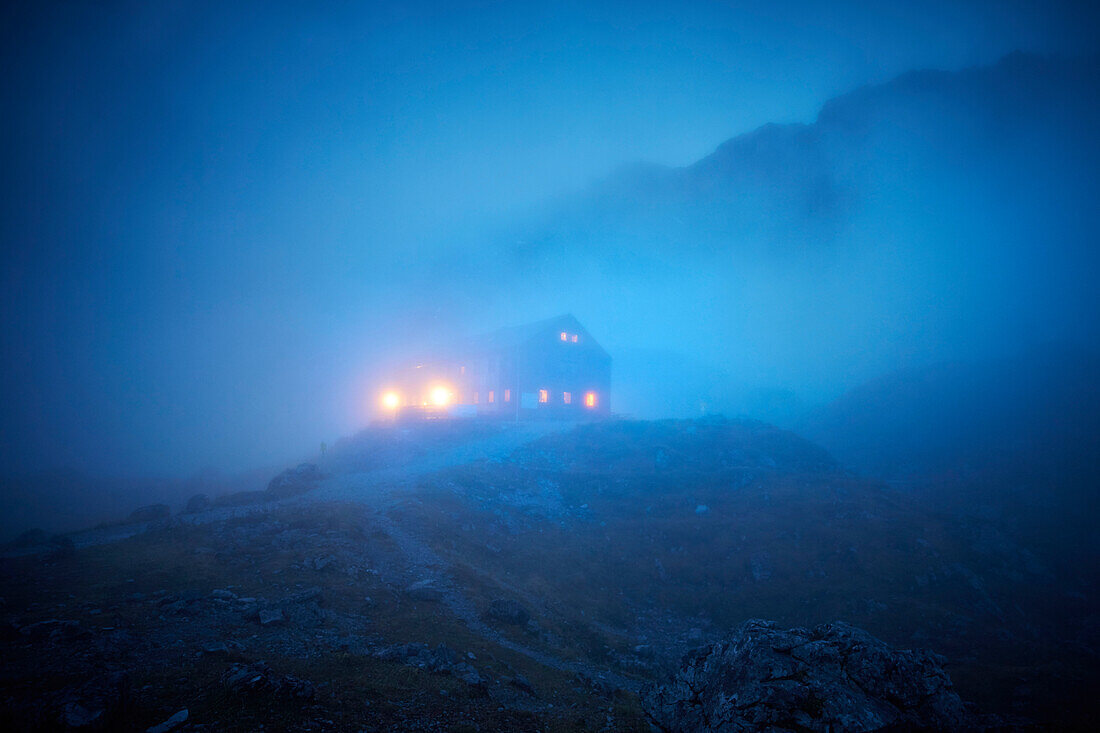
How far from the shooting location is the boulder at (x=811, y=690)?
7.95 m

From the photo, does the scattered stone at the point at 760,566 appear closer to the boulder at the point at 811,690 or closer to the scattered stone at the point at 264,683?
the boulder at the point at 811,690

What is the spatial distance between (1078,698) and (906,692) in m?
18.8

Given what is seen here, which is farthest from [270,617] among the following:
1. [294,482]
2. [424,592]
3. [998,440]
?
[998,440]

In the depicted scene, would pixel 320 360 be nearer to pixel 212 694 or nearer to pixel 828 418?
pixel 828 418

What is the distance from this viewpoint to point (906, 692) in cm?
864

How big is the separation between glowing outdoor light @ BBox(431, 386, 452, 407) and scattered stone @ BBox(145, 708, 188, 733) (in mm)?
57752

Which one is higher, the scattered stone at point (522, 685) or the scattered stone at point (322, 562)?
the scattered stone at point (322, 562)

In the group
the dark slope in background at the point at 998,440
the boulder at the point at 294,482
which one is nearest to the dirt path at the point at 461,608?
the boulder at the point at 294,482

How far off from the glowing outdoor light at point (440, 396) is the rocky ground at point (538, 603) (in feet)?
65.5

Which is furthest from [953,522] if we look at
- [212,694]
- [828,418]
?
[828,418]

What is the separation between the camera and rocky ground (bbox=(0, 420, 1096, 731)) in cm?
904

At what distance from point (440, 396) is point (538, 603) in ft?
159

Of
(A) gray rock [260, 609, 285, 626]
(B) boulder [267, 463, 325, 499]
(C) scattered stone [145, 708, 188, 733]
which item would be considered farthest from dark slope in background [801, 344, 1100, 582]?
(B) boulder [267, 463, 325, 499]

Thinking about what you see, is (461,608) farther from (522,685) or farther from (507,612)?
(522,685)
